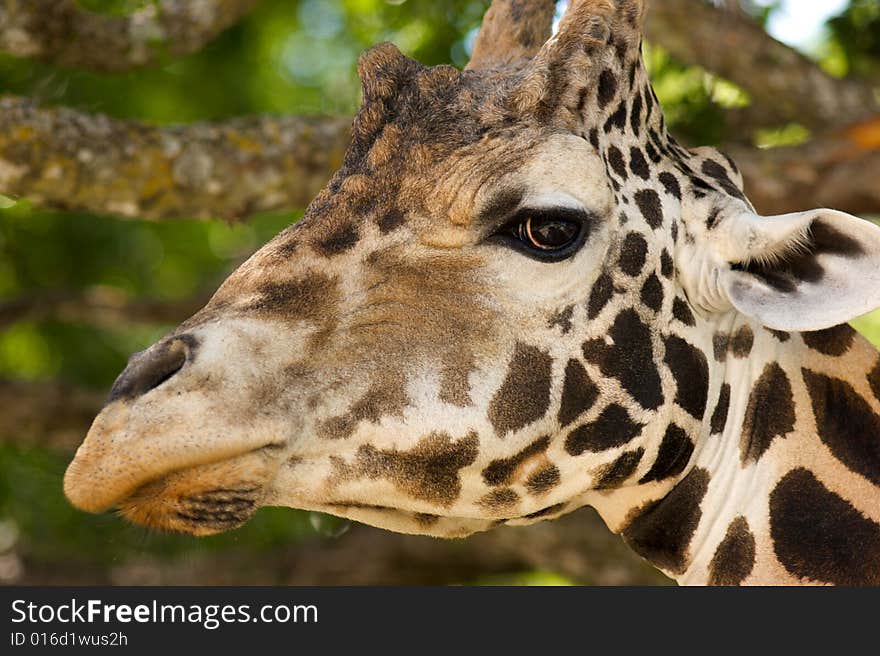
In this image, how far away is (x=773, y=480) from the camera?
3.93 metres

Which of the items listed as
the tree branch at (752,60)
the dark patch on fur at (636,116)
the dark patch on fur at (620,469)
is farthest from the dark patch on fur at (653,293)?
the tree branch at (752,60)

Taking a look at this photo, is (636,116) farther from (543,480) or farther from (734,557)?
(734,557)

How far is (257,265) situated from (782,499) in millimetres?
1923

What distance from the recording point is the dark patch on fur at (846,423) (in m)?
3.97

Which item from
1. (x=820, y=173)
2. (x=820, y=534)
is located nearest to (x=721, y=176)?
(x=820, y=534)

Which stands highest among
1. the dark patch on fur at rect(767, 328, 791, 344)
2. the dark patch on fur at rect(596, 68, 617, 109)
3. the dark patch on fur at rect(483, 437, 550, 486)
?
the dark patch on fur at rect(596, 68, 617, 109)

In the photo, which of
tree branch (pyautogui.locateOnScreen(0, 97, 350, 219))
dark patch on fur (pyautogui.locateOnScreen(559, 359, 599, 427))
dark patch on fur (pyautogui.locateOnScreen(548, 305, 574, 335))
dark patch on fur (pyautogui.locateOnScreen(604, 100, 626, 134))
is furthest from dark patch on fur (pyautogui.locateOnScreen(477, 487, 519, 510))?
tree branch (pyautogui.locateOnScreen(0, 97, 350, 219))

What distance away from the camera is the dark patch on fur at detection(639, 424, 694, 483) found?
3.83m

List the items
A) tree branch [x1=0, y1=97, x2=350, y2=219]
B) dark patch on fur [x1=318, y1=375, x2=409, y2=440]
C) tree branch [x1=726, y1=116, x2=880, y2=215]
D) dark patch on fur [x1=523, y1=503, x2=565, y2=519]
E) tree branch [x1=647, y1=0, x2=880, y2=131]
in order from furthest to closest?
tree branch [x1=647, y1=0, x2=880, y2=131]
tree branch [x1=726, y1=116, x2=880, y2=215]
tree branch [x1=0, y1=97, x2=350, y2=219]
dark patch on fur [x1=523, y1=503, x2=565, y2=519]
dark patch on fur [x1=318, y1=375, x2=409, y2=440]

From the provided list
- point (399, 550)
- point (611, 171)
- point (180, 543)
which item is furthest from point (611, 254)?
point (399, 550)

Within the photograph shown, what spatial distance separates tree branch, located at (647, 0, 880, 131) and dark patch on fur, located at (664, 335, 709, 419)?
13.8ft

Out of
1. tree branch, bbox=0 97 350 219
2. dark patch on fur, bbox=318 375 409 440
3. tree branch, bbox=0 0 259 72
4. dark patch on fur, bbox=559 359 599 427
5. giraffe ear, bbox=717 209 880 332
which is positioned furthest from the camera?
tree branch, bbox=0 0 259 72

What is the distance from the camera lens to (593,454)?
12.3 ft

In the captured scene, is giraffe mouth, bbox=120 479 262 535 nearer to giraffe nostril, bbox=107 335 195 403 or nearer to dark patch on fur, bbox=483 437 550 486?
giraffe nostril, bbox=107 335 195 403
